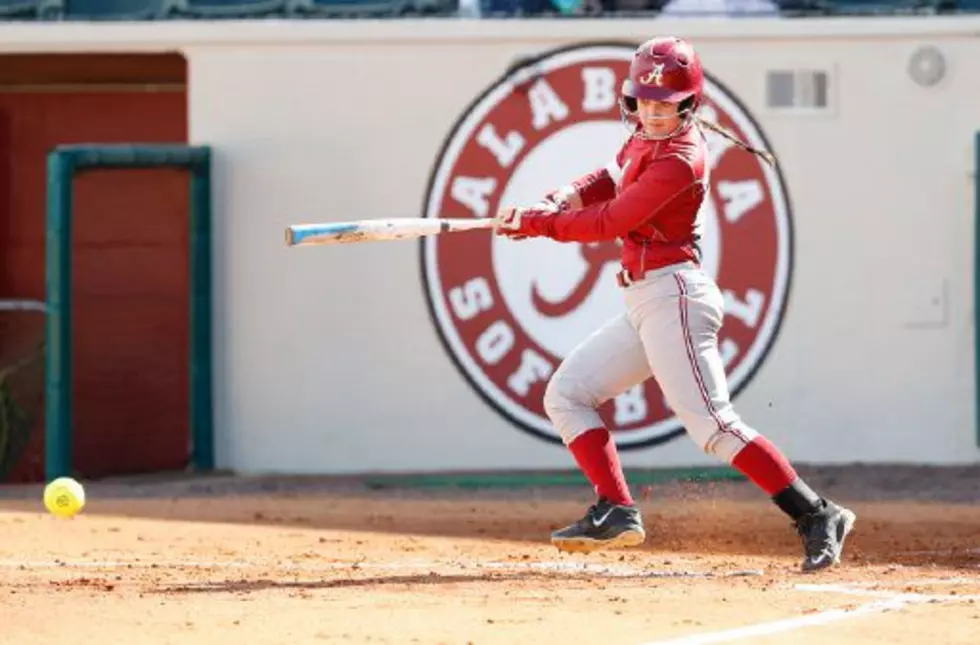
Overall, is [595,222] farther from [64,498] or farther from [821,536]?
[64,498]

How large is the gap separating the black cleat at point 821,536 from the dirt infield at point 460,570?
0.10 m

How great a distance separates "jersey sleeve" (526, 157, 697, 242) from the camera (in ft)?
24.2

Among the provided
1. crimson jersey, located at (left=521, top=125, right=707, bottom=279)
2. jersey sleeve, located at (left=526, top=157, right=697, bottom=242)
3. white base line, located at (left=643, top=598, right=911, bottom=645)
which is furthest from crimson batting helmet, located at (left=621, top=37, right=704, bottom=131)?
white base line, located at (left=643, top=598, right=911, bottom=645)

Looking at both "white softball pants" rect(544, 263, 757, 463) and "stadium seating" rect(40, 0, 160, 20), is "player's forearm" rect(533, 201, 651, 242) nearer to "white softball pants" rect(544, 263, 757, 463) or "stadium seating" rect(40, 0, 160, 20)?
"white softball pants" rect(544, 263, 757, 463)

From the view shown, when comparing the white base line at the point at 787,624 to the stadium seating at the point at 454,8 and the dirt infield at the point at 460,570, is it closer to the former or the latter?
the dirt infield at the point at 460,570

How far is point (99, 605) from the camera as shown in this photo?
22.2 ft

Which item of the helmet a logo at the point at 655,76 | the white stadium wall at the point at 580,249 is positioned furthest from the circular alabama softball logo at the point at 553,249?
the helmet a logo at the point at 655,76

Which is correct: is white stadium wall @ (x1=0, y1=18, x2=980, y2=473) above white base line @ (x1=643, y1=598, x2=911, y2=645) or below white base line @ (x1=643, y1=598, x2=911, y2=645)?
above

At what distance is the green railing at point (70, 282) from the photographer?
12.2 m

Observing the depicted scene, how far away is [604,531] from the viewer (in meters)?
7.52

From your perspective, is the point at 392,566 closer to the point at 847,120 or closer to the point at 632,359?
the point at 632,359

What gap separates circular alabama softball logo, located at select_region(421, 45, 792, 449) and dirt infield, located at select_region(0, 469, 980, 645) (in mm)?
991

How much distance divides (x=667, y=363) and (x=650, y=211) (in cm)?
54

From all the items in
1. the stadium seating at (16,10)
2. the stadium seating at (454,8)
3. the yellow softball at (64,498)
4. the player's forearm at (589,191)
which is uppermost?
the stadium seating at (16,10)
